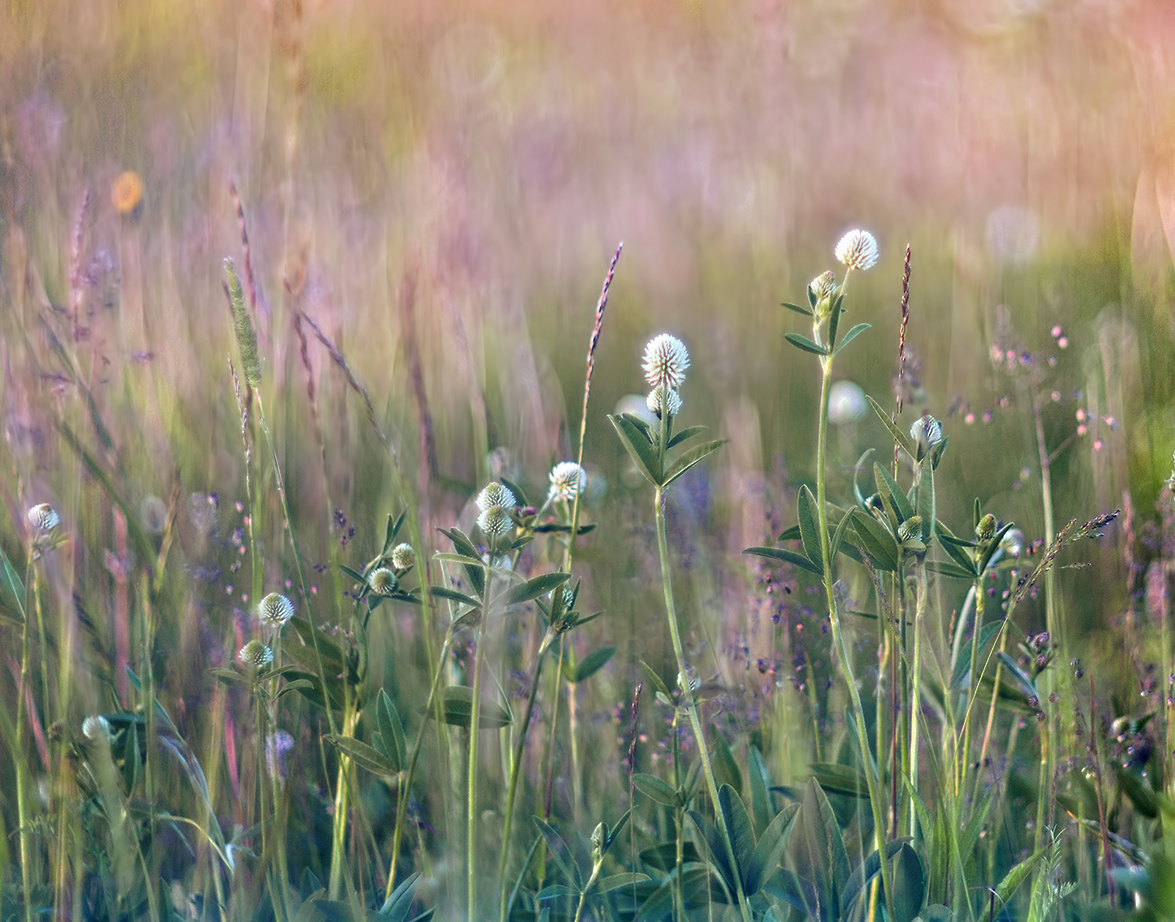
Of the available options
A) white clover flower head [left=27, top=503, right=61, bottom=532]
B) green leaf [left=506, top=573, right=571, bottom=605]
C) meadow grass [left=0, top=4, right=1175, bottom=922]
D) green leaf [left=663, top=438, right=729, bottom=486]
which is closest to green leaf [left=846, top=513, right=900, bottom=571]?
meadow grass [left=0, top=4, right=1175, bottom=922]

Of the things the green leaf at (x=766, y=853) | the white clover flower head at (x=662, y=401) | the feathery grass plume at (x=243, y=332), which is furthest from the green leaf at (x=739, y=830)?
the feathery grass plume at (x=243, y=332)

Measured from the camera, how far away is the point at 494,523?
84 cm

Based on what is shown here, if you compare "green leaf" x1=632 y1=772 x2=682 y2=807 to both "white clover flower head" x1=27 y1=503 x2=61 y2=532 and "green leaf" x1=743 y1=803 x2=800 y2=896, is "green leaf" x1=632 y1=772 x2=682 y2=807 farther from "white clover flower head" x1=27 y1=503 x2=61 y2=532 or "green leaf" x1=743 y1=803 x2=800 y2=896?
"white clover flower head" x1=27 y1=503 x2=61 y2=532

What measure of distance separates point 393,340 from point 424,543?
700mm

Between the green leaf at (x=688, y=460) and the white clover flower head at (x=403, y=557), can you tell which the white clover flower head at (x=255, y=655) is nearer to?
the white clover flower head at (x=403, y=557)

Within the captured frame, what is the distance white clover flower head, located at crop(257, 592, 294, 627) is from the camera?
940 millimetres

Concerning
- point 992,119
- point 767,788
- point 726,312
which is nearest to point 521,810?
point 767,788

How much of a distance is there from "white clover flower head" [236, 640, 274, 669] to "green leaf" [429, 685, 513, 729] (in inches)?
6.9

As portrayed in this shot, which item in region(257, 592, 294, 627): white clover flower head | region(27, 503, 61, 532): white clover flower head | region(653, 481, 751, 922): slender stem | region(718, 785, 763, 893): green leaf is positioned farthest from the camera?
region(27, 503, 61, 532): white clover flower head

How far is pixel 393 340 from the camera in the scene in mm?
1905

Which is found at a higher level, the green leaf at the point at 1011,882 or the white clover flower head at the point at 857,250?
the white clover flower head at the point at 857,250

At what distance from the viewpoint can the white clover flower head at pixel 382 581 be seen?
0.91m

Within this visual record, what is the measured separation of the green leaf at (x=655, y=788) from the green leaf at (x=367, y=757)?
223 mm

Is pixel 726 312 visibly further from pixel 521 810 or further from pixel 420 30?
pixel 521 810
